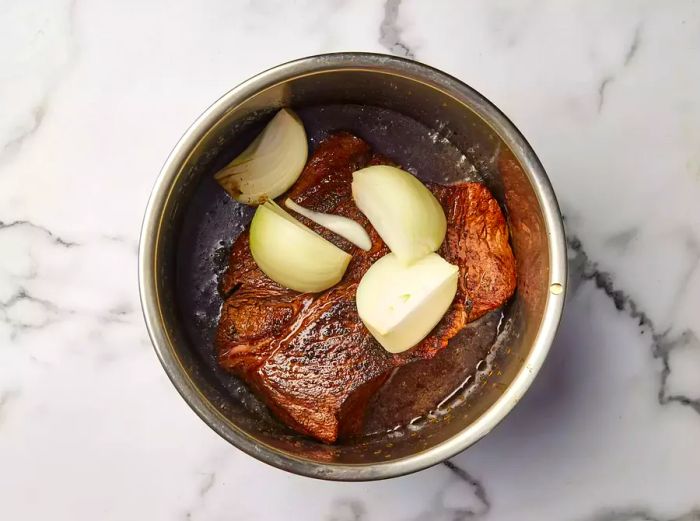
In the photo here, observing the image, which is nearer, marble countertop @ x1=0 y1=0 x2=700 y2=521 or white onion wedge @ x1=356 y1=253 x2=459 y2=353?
white onion wedge @ x1=356 y1=253 x2=459 y2=353

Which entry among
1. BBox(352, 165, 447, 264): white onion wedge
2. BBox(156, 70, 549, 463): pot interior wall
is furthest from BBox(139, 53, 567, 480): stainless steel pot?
BBox(352, 165, 447, 264): white onion wedge

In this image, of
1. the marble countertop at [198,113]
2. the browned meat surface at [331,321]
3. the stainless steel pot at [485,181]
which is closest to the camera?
the stainless steel pot at [485,181]

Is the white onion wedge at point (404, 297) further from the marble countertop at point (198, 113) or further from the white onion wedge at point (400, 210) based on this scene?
the marble countertop at point (198, 113)

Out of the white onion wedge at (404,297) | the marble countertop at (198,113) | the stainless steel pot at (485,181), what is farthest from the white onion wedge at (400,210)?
the marble countertop at (198,113)

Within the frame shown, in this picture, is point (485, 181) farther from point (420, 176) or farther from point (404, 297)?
point (404, 297)

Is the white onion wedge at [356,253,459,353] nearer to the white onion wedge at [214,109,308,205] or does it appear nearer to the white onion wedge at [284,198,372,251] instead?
the white onion wedge at [284,198,372,251]

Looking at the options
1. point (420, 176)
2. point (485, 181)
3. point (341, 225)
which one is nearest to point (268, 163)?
point (341, 225)
